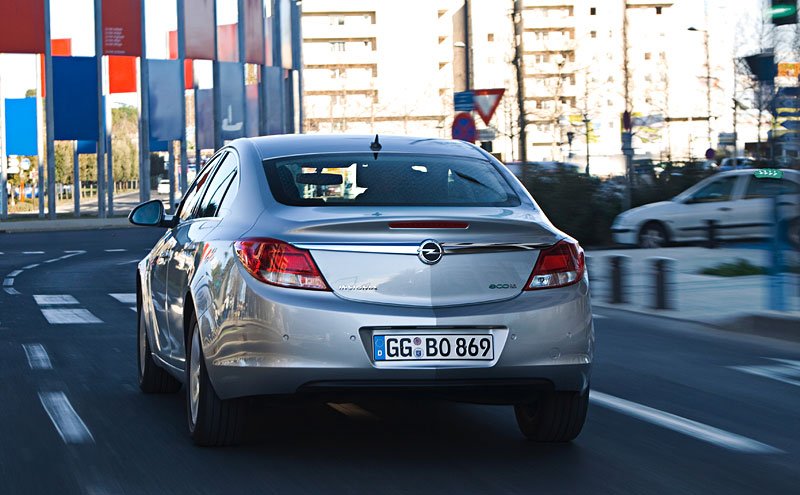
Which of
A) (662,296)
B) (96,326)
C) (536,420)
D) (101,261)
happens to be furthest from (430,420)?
(101,261)

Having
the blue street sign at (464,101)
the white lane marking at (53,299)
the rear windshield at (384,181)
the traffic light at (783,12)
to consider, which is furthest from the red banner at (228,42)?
the rear windshield at (384,181)

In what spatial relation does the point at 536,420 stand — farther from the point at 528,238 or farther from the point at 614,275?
the point at 614,275

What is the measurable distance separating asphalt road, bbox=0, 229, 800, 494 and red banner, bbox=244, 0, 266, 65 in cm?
5599

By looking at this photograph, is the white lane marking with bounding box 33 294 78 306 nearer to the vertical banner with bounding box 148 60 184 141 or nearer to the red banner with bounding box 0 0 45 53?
the red banner with bounding box 0 0 45 53

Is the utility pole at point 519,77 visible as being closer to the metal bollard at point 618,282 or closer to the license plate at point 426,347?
the metal bollard at point 618,282

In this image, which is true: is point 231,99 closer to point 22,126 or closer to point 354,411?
point 22,126

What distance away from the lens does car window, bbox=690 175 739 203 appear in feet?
86.3

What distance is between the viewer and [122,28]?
56.5 m

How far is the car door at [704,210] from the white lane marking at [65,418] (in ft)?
62.0

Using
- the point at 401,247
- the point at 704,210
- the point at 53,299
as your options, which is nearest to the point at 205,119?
the point at 704,210

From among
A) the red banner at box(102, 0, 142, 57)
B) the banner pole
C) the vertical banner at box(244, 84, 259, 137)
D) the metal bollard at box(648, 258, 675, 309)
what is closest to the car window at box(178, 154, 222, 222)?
the metal bollard at box(648, 258, 675, 309)

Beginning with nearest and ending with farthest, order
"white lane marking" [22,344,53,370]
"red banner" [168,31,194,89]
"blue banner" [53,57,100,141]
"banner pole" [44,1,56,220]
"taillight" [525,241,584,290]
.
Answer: "taillight" [525,241,584,290]
"white lane marking" [22,344,53,370]
"banner pole" [44,1,56,220]
"blue banner" [53,57,100,141]
"red banner" [168,31,194,89]

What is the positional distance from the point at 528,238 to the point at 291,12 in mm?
70281

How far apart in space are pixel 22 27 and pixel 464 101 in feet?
116
